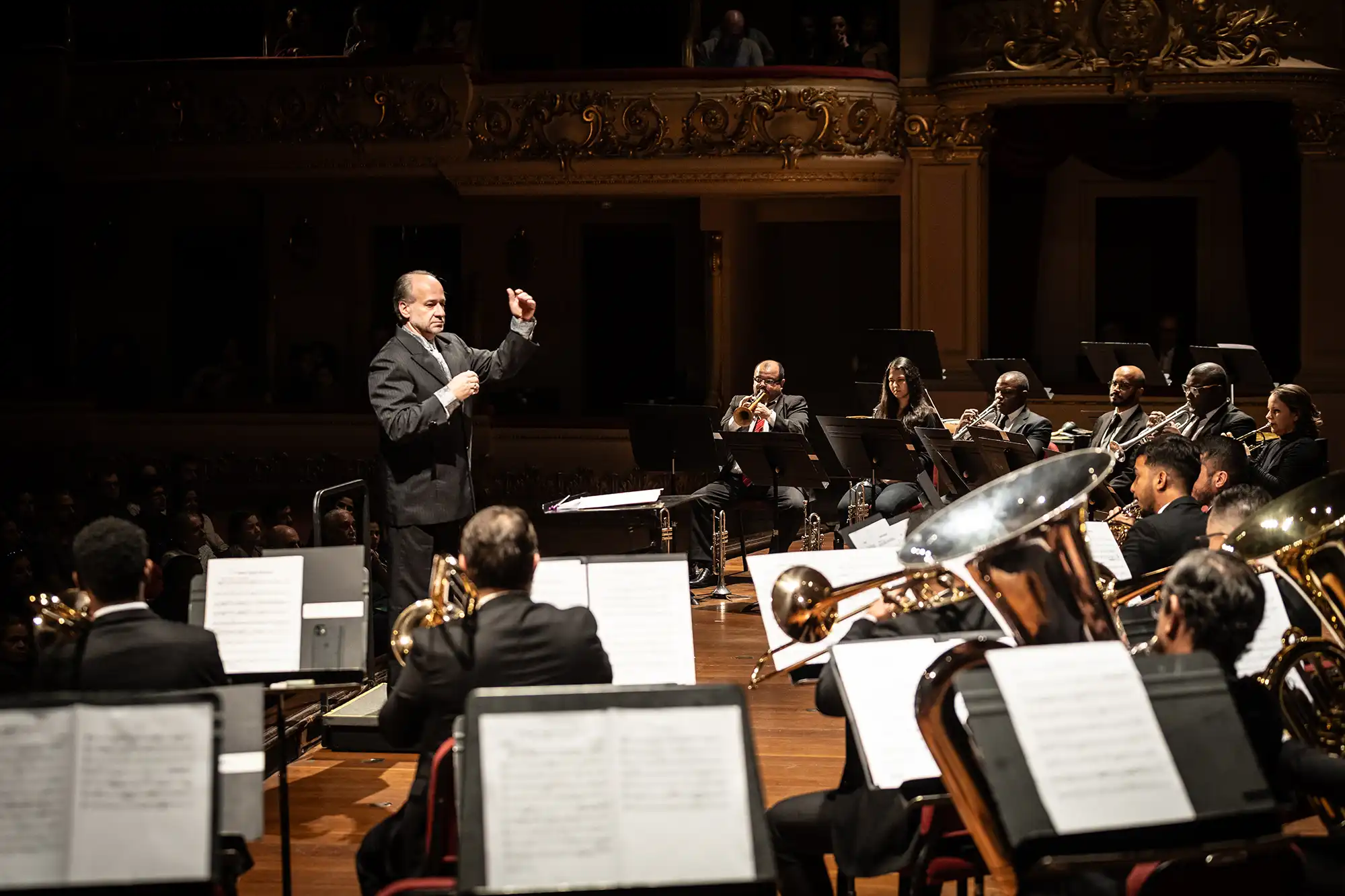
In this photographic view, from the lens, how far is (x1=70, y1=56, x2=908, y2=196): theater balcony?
1298 centimetres

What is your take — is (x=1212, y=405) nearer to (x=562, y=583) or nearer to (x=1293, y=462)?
(x=1293, y=462)

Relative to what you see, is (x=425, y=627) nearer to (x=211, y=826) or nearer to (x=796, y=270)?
(x=211, y=826)

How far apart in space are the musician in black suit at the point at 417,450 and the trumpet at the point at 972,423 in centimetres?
342

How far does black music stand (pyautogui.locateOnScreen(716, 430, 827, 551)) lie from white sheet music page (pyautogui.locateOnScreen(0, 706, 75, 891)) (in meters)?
5.99

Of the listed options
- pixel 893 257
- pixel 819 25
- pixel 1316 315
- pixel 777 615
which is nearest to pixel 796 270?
pixel 893 257

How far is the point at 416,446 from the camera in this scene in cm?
519

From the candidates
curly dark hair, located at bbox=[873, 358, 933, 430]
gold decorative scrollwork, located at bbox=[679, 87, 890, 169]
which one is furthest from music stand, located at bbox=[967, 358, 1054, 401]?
gold decorative scrollwork, located at bbox=[679, 87, 890, 169]

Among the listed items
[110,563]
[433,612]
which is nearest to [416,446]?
[433,612]

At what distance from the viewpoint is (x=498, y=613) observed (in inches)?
122

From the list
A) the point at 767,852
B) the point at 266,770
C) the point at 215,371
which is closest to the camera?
the point at 767,852

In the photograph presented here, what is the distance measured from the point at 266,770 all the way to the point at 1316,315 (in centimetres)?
1002

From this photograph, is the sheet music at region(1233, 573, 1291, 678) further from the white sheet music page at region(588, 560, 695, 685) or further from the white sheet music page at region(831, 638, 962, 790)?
the white sheet music page at region(588, 560, 695, 685)

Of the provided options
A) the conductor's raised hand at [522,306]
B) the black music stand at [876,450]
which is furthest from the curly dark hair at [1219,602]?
the black music stand at [876,450]

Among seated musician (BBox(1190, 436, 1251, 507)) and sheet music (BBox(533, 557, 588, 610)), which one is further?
seated musician (BBox(1190, 436, 1251, 507))
